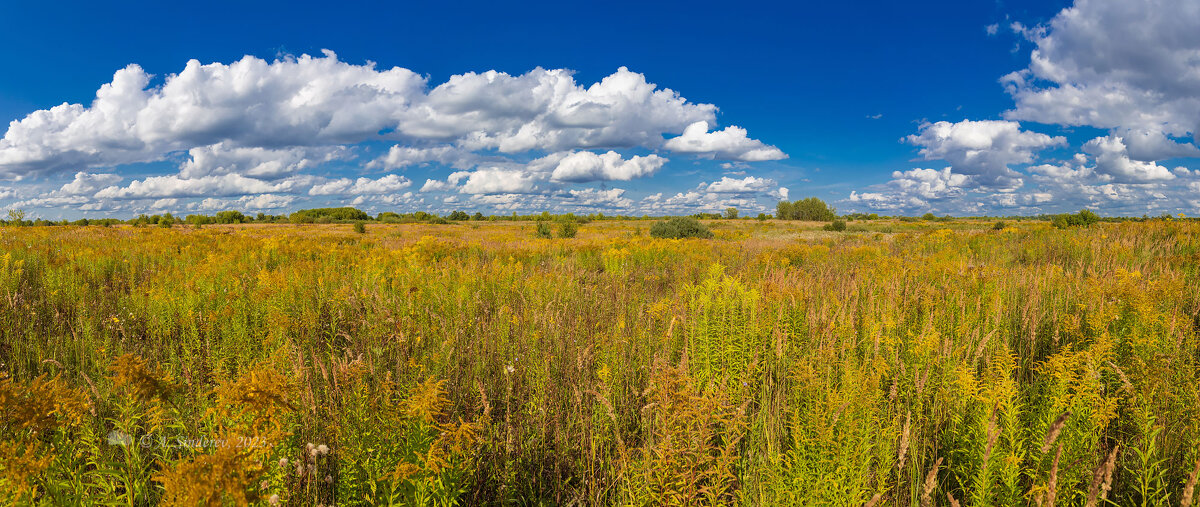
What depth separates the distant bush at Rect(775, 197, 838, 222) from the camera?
2530 inches

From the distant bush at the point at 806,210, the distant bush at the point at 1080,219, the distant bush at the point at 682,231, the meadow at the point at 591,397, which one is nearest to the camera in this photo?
the meadow at the point at 591,397

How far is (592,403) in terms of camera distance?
280 cm

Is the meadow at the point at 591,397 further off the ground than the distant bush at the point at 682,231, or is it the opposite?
the distant bush at the point at 682,231

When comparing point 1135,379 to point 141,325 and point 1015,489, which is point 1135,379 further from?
point 141,325

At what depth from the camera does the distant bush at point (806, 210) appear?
211 ft

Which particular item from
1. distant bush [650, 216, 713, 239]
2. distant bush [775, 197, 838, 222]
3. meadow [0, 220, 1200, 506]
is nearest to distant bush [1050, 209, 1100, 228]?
distant bush [650, 216, 713, 239]

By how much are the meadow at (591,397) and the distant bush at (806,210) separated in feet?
204

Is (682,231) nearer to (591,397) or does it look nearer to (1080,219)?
(1080,219)

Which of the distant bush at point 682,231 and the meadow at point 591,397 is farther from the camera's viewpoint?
the distant bush at point 682,231

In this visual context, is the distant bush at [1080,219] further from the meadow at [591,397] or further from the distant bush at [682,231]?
the meadow at [591,397]

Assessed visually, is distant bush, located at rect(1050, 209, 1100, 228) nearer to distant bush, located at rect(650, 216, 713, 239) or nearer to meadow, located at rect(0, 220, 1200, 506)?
distant bush, located at rect(650, 216, 713, 239)

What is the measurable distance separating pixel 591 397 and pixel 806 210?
69188mm

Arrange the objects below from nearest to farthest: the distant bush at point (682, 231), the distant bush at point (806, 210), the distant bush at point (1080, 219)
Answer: the distant bush at point (1080, 219)
the distant bush at point (682, 231)
the distant bush at point (806, 210)

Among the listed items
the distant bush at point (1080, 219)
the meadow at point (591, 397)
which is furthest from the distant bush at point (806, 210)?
the meadow at point (591, 397)
